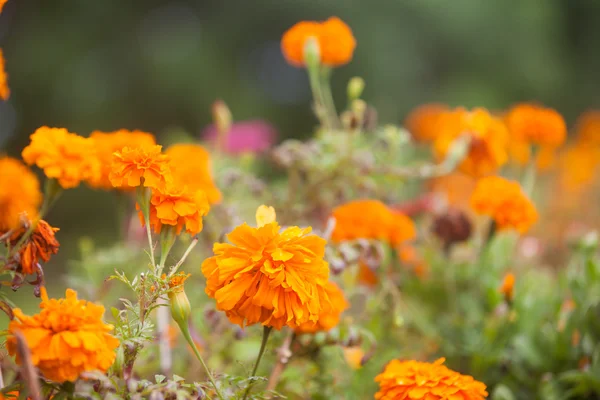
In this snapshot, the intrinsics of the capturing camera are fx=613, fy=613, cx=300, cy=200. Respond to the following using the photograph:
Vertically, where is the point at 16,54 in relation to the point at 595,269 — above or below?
above

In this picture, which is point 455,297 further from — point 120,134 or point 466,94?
point 466,94

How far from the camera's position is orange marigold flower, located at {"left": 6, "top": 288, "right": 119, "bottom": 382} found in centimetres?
50

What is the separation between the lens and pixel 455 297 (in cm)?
123

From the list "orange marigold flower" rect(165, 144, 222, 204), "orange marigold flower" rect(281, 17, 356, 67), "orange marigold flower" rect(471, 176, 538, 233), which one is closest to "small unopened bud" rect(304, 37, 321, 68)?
"orange marigold flower" rect(281, 17, 356, 67)

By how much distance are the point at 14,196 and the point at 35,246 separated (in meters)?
0.05

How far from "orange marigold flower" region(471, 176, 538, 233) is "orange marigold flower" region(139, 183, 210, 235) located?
23.9 inches

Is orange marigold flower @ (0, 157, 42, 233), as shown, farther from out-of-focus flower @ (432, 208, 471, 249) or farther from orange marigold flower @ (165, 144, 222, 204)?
out-of-focus flower @ (432, 208, 471, 249)

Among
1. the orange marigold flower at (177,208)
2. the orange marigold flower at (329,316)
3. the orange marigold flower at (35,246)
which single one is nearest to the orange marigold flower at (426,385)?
the orange marigold flower at (329,316)

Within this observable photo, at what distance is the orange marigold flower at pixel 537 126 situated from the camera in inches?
47.9

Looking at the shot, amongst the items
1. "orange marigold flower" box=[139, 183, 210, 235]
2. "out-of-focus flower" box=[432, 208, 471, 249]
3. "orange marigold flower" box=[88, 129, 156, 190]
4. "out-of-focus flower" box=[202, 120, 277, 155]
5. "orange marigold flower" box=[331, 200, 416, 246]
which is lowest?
"orange marigold flower" box=[139, 183, 210, 235]

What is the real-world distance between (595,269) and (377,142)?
0.45 m

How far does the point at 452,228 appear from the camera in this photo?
1.13m

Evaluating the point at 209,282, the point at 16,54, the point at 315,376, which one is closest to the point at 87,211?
the point at 16,54

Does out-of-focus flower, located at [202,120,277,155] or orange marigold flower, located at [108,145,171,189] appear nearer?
orange marigold flower, located at [108,145,171,189]
